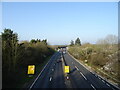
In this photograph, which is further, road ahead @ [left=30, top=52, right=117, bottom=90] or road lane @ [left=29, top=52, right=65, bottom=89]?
road lane @ [left=29, top=52, right=65, bottom=89]

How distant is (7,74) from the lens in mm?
20812

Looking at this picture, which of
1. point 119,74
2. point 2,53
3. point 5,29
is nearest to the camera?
point 2,53

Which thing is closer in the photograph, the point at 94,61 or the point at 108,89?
the point at 108,89

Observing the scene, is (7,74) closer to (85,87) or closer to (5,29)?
(85,87)

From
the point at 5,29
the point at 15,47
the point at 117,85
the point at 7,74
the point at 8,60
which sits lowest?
the point at 117,85

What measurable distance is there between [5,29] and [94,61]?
77.1 feet

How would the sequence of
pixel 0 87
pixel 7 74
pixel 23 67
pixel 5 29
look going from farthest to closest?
pixel 23 67
pixel 5 29
pixel 7 74
pixel 0 87

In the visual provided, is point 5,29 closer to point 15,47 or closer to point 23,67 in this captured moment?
point 15,47

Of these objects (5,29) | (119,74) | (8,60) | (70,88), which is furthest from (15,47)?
(119,74)

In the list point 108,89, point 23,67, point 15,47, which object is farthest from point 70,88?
point 23,67

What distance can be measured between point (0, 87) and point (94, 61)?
87.8 ft

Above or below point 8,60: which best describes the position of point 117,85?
below

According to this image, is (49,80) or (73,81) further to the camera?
(49,80)

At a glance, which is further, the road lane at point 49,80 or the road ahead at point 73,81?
the road lane at point 49,80
